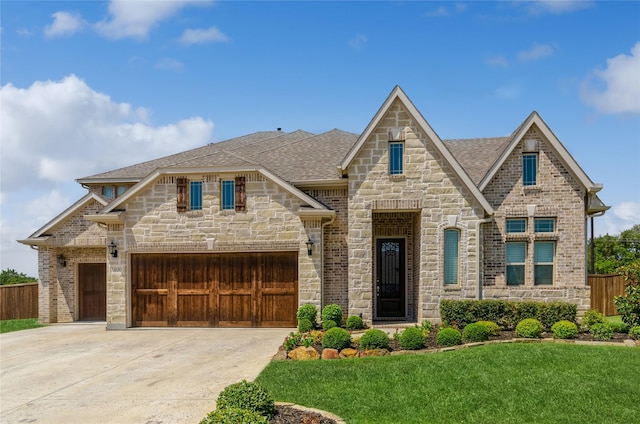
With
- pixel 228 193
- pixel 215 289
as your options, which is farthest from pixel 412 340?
pixel 228 193

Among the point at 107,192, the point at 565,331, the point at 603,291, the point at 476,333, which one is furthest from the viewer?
the point at 603,291

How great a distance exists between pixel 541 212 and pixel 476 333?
248 inches

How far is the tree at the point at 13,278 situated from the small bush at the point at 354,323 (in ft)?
88.8

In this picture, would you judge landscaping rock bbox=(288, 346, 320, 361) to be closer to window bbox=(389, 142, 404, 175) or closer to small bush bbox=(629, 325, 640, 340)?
window bbox=(389, 142, 404, 175)

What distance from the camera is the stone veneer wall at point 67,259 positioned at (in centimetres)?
1956

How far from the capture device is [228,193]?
16719 mm

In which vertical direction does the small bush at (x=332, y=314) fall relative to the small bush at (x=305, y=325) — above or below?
above

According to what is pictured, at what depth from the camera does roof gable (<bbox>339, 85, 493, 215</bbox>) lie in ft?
50.7

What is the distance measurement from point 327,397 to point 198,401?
226cm

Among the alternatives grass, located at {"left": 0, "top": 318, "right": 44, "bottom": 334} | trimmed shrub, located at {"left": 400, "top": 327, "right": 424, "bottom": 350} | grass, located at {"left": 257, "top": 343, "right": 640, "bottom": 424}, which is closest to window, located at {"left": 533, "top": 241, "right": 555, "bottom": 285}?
grass, located at {"left": 257, "top": 343, "right": 640, "bottom": 424}

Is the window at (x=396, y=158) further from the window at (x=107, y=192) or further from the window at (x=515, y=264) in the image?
the window at (x=107, y=192)

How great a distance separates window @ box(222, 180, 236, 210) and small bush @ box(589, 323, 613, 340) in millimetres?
11489

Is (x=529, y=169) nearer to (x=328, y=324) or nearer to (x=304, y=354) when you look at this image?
(x=328, y=324)

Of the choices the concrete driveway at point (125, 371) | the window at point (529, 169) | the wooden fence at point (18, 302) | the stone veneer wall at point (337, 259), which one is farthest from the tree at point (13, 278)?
the window at point (529, 169)
